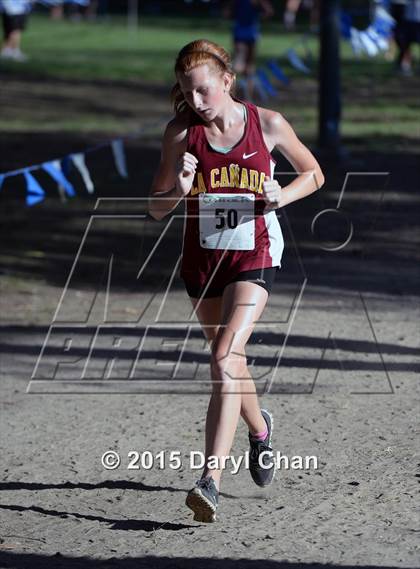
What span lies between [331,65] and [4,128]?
210 inches

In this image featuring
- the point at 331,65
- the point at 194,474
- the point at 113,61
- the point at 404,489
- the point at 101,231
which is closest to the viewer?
the point at 404,489

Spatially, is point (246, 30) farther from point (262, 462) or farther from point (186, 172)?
point (186, 172)

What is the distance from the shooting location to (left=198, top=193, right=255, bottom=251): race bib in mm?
4984

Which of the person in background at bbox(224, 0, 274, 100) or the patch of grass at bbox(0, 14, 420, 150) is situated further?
the person in background at bbox(224, 0, 274, 100)

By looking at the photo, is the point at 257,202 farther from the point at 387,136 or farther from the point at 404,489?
the point at 387,136

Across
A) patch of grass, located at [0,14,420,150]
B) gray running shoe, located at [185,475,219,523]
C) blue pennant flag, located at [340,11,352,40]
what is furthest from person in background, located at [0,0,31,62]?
gray running shoe, located at [185,475,219,523]

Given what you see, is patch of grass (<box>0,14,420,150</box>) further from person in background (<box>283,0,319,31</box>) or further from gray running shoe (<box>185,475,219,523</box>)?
gray running shoe (<box>185,475,219,523</box>)

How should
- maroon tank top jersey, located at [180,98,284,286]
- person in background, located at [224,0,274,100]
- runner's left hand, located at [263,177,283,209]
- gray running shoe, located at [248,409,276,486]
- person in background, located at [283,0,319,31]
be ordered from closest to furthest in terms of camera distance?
runner's left hand, located at [263,177,283,209], maroon tank top jersey, located at [180,98,284,286], gray running shoe, located at [248,409,276,486], person in background, located at [224,0,274,100], person in background, located at [283,0,319,31]

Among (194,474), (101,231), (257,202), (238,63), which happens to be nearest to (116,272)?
(101,231)

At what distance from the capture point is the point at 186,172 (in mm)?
4871

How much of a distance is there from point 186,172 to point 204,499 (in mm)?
1286

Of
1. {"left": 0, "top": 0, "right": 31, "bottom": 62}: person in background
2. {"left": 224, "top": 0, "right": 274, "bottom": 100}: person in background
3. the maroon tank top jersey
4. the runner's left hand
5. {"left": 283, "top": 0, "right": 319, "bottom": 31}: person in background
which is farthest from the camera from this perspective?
{"left": 283, "top": 0, "right": 319, "bottom": 31}: person in background

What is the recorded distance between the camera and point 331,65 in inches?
542

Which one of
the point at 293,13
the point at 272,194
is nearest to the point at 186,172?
the point at 272,194
